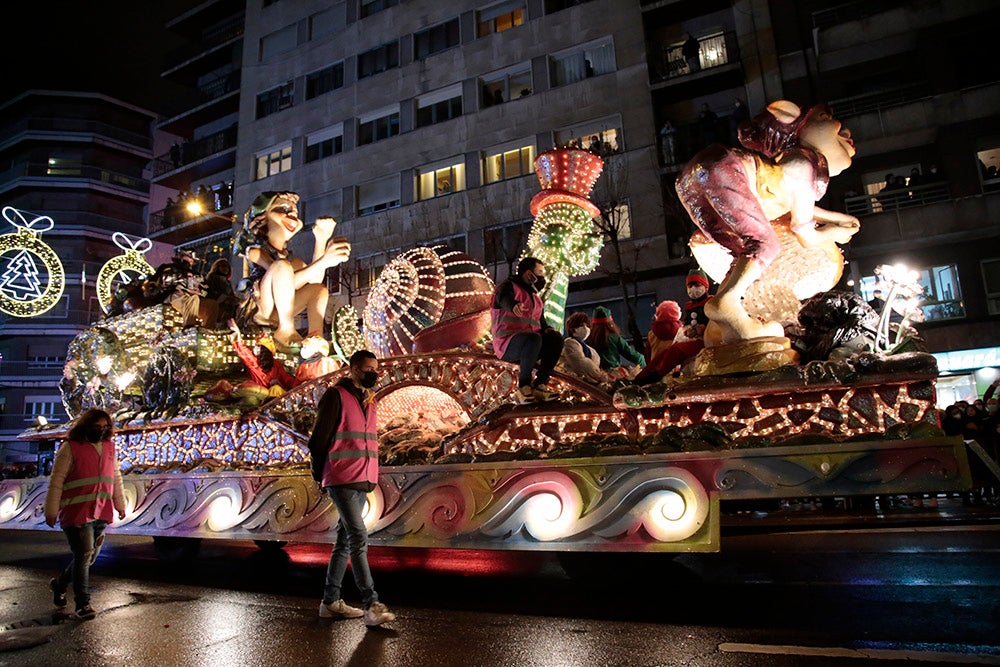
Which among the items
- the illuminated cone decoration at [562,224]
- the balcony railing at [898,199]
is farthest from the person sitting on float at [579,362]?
the balcony railing at [898,199]

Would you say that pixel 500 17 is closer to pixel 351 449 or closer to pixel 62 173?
pixel 351 449

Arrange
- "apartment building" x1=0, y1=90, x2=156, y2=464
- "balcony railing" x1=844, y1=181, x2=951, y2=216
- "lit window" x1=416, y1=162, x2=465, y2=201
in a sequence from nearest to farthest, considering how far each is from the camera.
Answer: "balcony railing" x1=844, y1=181, x2=951, y2=216 < "lit window" x1=416, y1=162, x2=465, y2=201 < "apartment building" x1=0, y1=90, x2=156, y2=464

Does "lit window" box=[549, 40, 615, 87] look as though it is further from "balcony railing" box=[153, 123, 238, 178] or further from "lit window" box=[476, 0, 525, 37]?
"balcony railing" box=[153, 123, 238, 178]

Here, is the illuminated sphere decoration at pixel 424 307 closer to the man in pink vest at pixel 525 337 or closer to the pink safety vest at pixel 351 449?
the man in pink vest at pixel 525 337

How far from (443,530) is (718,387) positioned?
199 centimetres

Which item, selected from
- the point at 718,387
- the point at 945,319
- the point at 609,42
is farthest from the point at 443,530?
the point at 609,42

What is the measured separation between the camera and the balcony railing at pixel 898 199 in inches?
624

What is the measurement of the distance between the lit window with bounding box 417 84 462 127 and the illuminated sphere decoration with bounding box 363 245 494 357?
58.1 feet

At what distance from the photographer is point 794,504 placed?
10.9 meters

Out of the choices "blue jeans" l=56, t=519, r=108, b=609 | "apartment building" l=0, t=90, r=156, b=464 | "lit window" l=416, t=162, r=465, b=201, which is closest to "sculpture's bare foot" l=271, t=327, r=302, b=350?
"blue jeans" l=56, t=519, r=108, b=609

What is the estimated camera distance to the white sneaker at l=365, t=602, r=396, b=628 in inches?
144

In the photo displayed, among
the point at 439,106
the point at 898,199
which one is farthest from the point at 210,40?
the point at 898,199

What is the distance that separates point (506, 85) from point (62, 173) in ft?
92.4

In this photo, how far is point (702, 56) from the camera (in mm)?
19453
